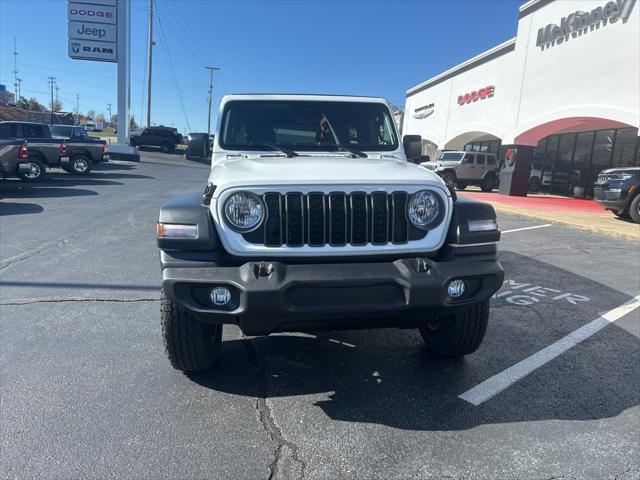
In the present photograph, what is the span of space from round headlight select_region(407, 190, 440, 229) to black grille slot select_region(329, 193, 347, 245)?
0.42 m

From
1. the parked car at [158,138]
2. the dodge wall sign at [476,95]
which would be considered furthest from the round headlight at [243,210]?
the parked car at [158,138]

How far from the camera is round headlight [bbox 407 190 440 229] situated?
113 inches

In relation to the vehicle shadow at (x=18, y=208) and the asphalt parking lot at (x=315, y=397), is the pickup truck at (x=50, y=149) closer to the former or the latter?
the vehicle shadow at (x=18, y=208)

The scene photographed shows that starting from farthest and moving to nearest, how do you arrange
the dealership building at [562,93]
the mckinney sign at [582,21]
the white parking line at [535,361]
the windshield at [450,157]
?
the windshield at [450,157] < the dealership building at [562,93] < the mckinney sign at [582,21] < the white parking line at [535,361]

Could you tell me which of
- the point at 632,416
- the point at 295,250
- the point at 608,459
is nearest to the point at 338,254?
the point at 295,250

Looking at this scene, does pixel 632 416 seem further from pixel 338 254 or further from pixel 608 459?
pixel 338 254

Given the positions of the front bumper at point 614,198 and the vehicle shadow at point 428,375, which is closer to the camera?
the vehicle shadow at point 428,375

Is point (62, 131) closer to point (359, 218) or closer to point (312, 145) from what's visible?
point (312, 145)

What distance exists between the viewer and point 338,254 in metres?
2.76

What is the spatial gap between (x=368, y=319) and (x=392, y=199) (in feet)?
2.47

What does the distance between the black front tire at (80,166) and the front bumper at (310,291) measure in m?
18.0

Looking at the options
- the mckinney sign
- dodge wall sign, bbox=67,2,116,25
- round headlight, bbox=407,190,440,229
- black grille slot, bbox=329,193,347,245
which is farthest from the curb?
dodge wall sign, bbox=67,2,116,25

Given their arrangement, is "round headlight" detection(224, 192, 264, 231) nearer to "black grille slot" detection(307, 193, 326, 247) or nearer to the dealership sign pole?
"black grille slot" detection(307, 193, 326, 247)

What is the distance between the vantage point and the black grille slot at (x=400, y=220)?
284cm
